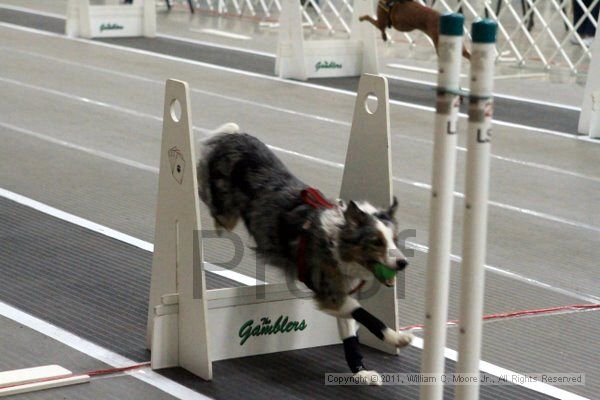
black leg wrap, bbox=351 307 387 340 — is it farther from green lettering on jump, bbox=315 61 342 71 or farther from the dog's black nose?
green lettering on jump, bbox=315 61 342 71

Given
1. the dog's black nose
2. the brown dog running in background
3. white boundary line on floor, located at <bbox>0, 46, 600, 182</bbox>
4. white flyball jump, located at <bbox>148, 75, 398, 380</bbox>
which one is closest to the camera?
the dog's black nose

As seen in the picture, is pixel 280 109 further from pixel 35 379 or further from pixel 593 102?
pixel 35 379

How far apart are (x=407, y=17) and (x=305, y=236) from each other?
21.3 feet

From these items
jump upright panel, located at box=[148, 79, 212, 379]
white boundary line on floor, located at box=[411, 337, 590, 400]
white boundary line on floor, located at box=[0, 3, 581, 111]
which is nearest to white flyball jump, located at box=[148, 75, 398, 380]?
jump upright panel, located at box=[148, 79, 212, 379]

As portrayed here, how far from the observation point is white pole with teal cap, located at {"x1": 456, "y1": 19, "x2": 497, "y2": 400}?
97.4 inches

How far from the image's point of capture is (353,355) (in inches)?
143

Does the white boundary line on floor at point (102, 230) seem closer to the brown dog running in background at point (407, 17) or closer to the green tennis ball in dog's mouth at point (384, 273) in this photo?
the green tennis ball in dog's mouth at point (384, 273)

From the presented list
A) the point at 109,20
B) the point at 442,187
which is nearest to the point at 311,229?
the point at 442,187

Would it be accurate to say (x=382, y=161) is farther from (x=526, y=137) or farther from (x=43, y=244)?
(x=526, y=137)

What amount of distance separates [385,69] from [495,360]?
7819mm

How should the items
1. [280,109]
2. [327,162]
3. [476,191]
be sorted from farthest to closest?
[280,109], [327,162], [476,191]

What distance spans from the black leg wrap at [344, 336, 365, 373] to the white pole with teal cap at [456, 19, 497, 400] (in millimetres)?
1009

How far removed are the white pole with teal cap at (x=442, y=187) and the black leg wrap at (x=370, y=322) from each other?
0.73 metres

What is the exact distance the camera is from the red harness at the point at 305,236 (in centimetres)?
351
